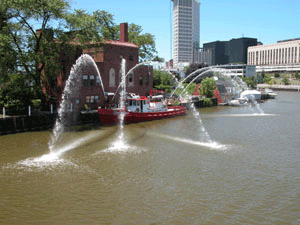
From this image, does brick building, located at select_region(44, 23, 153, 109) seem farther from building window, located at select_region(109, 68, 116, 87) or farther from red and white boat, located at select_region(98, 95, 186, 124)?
red and white boat, located at select_region(98, 95, 186, 124)

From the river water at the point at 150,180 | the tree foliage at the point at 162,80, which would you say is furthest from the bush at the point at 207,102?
the river water at the point at 150,180

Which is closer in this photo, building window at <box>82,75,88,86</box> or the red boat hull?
the red boat hull

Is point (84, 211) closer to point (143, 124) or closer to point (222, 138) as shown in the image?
point (222, 138)

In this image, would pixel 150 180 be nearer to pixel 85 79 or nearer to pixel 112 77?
pixel 85 79

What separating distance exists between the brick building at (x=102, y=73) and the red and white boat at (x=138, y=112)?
6.65 metres

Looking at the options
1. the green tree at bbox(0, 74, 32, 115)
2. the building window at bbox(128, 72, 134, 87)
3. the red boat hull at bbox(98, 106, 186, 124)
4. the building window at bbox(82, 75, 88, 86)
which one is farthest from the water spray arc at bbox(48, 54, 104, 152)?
the building window at bbox(128, 72, 134, 87)

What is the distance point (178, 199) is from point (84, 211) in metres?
5.36

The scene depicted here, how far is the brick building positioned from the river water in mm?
18369

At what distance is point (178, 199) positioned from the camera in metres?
19.3

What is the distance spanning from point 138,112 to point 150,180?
29945 millimetres

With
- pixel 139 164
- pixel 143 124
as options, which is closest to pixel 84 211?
pixel 139 164

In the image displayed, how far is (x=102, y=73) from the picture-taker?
58.3 metres

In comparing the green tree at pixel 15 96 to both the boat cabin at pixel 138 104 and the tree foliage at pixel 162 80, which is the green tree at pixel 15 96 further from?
the tree foliage at pixel 162 80

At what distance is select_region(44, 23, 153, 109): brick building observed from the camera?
181 feet
